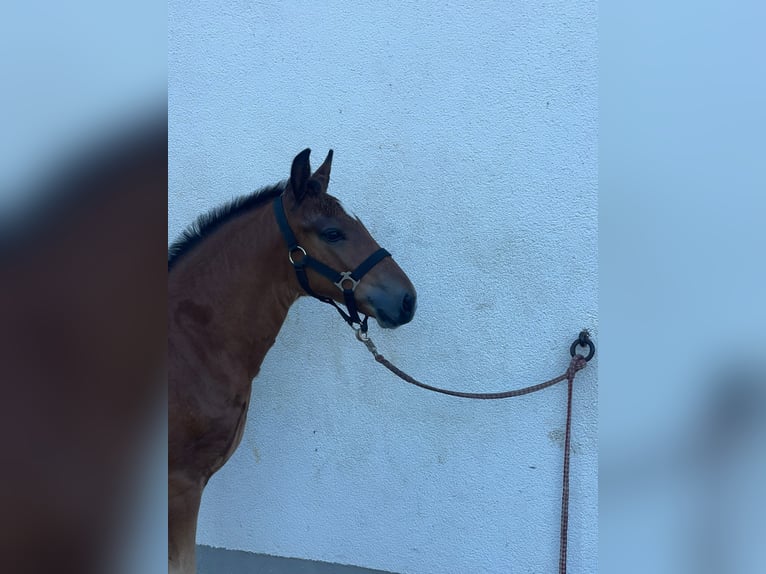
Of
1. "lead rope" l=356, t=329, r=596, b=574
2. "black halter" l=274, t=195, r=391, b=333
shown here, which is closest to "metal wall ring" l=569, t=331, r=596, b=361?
"lead rope" l=356, t=329, r=596, b=574

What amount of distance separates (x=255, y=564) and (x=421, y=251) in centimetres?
163

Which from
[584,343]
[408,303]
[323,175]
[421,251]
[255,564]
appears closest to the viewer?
[408,303]

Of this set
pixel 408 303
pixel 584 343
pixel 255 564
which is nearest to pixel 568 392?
pixel 584 343

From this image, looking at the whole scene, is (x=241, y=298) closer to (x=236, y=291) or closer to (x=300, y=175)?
(x=236, y=291)

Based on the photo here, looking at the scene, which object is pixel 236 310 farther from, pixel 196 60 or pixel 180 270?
pixel 196 60

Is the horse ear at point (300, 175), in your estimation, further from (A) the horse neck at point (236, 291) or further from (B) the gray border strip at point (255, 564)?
(B) the gray border strip at point (255, 564)

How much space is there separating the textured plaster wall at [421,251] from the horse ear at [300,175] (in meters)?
0.55

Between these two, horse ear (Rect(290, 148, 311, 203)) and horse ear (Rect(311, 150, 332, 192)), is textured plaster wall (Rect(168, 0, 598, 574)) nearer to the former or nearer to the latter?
horse ear (Rect(311, 150, 332, 192))

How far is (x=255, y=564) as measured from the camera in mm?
2852

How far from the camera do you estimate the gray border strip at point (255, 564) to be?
274 centimetres

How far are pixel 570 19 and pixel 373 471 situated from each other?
6.39 feet

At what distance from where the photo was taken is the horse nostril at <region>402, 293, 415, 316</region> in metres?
2.05

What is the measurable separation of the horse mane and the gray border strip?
4.87 ft
